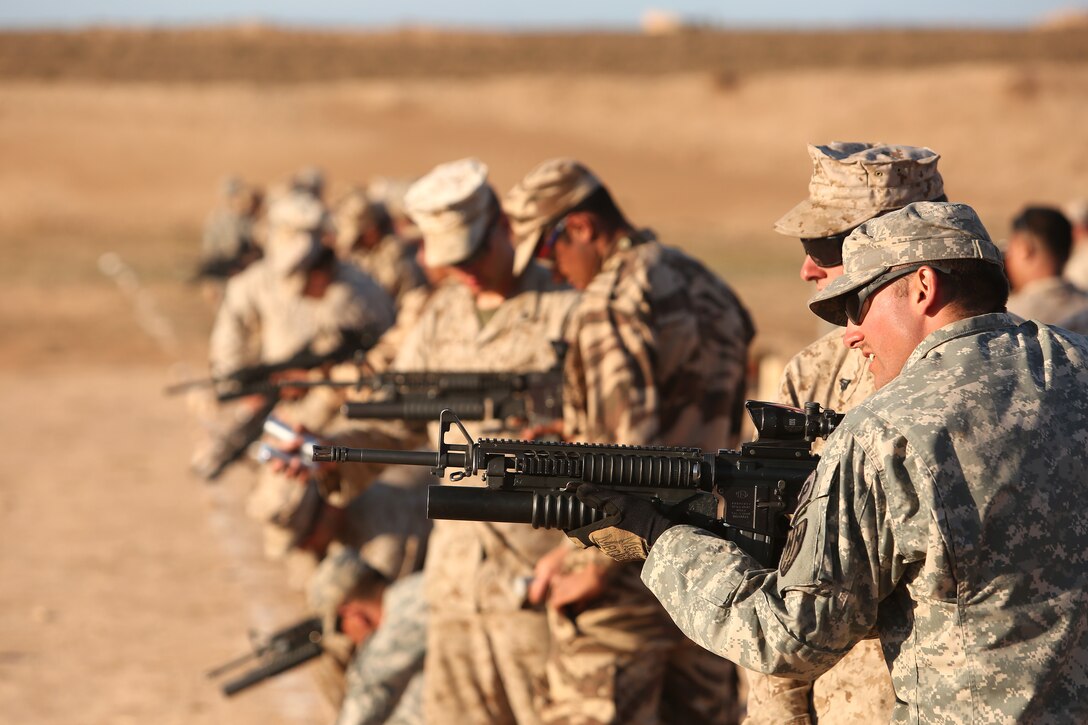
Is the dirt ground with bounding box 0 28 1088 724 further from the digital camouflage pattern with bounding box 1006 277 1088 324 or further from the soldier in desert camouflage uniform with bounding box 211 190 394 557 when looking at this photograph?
the digital camouflage pattern with bounding box 1006 277 1088 324

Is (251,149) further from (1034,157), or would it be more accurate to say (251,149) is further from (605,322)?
(605,322)

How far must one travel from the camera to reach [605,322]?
501cm

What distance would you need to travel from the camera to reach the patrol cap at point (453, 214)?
229 inches

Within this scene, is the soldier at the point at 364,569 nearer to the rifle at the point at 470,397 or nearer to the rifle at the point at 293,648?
the rifle at the point at 293,648

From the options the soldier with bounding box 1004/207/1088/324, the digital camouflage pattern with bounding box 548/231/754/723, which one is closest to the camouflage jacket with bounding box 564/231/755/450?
the digital camouflage pattern with bounding box 548/231/754/723

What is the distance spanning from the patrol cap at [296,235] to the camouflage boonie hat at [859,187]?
6.31 m

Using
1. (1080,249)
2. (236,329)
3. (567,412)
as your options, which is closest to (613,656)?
(567,412)

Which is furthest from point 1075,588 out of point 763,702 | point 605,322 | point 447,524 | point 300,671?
point 300,671

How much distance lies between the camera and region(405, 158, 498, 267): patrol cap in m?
5.81

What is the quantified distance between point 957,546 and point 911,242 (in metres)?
0.59

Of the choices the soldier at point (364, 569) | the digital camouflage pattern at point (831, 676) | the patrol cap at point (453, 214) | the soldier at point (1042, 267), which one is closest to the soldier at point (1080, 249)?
the soldier at point (1042, 267)

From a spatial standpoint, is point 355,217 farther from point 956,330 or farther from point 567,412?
point 956,330

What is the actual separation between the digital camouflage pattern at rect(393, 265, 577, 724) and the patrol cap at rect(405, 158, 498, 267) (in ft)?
0.83

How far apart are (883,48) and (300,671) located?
68.2 meters
